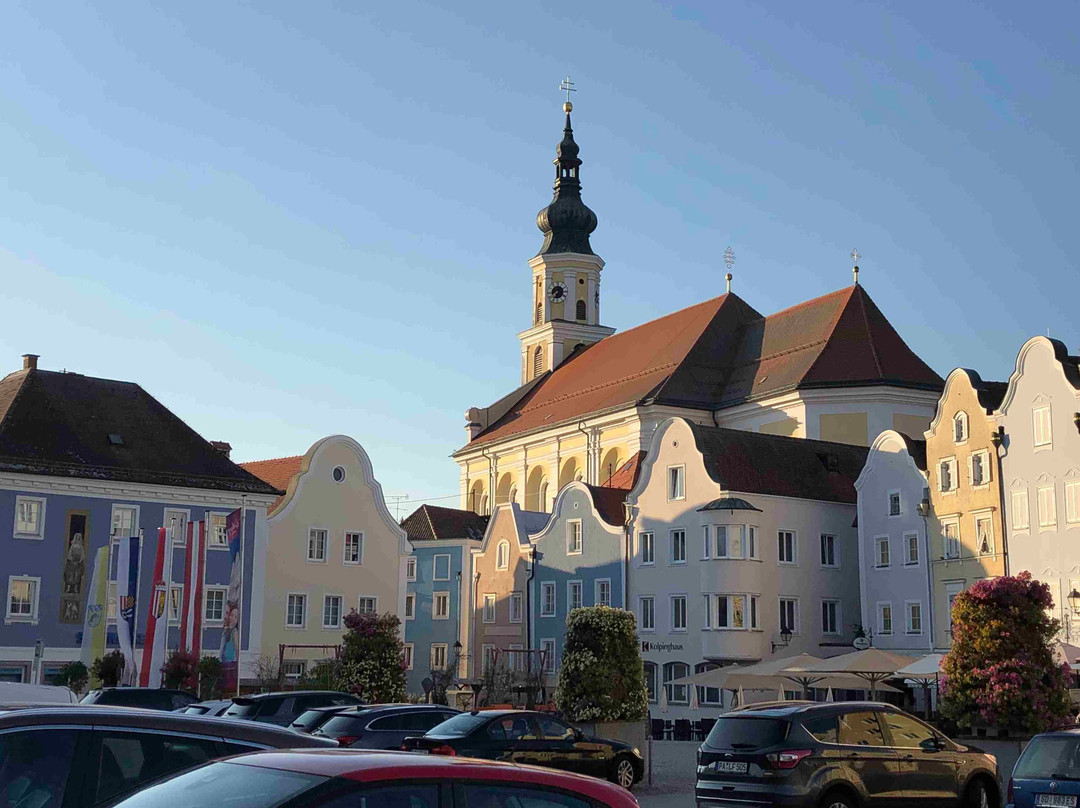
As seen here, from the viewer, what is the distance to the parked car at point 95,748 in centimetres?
876

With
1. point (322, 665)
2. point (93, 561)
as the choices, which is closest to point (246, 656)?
point (93, 561)

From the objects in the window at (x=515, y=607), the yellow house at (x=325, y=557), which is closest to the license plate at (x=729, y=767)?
the yellow house at (x=325, y=557)

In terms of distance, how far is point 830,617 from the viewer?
2196 inches

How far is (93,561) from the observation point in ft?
160

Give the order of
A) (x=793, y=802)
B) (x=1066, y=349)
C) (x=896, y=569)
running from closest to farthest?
Answer: 1. (x=793, y=802)
2. (x=1066, y=349)
3. (x=896, y=569)

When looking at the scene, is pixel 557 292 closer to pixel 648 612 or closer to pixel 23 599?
pixel 648 612

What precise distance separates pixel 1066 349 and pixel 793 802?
3390 centimetres

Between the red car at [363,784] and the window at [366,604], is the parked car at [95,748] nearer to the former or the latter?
the red car at [363,784]

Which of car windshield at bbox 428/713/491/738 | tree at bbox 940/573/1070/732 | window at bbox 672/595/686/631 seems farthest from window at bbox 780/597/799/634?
car windshield at bbox 428/713/491/738

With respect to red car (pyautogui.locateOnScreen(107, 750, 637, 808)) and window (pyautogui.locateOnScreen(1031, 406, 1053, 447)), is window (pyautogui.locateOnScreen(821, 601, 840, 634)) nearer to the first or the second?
window (pyautogui.locateOnScreen(1031, 406, 1053, 447))

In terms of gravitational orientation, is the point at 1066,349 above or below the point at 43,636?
above

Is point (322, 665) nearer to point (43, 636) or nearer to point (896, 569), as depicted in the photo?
point (43, 636)

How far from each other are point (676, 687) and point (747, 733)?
3857 cm

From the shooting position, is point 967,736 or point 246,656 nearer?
point 967,736
